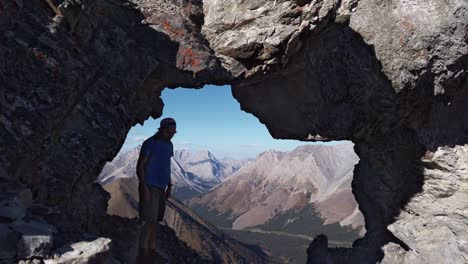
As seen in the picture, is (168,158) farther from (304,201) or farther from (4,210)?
(304,201)

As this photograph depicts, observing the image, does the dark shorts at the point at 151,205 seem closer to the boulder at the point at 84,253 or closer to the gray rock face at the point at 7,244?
the boulder at the point at 84,253

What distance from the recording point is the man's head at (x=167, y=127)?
952 centimetres

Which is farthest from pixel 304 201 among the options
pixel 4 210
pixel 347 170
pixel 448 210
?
pixel 4 210

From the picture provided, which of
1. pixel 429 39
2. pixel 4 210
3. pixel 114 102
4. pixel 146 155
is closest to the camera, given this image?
pixel 4 210

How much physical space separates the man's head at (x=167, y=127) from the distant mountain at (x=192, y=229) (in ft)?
59.0

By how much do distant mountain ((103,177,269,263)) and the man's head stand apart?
59.0ft

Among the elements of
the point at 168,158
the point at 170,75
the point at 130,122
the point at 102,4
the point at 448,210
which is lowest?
the point at 448,210

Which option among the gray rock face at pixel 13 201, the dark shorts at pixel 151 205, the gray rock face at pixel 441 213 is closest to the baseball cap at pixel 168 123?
the dark shorts at pixel 151 205

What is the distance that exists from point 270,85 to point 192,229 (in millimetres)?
30675

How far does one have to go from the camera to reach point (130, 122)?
1045cm

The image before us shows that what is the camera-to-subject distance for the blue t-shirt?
29.8ft

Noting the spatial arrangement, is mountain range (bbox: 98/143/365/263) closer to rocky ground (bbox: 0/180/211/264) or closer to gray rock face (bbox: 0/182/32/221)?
rocky ground (bbox: 0/180/211/264)

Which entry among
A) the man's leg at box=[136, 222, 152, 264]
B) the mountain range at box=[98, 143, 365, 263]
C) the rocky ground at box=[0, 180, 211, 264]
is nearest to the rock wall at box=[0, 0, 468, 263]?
the rocky ground at box=[0, 180, 211, 264]

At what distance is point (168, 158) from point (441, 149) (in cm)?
1042
